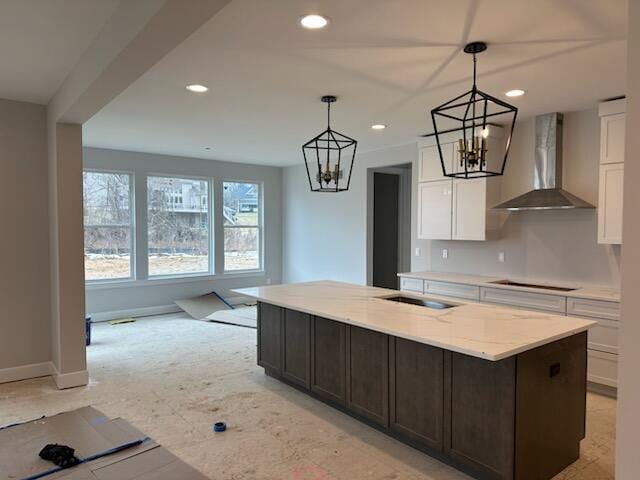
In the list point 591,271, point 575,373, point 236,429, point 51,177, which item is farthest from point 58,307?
point 591,271

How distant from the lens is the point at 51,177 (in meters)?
4.04

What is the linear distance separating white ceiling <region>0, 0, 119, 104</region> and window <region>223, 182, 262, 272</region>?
450 cm

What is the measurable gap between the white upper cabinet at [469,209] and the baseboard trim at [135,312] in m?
4.68

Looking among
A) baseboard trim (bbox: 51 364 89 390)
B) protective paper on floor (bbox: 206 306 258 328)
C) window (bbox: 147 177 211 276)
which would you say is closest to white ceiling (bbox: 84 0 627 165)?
window (bbox: 147 177 211 276)

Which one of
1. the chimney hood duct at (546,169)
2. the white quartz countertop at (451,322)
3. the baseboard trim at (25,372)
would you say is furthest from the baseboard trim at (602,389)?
the baseboard trim at (25,372)

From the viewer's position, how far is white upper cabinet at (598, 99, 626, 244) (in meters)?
3.78

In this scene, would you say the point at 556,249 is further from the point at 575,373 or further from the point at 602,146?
the point at 575,373

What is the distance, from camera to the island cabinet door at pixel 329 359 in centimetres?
330

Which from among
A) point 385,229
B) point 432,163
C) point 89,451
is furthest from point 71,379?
point 385,229

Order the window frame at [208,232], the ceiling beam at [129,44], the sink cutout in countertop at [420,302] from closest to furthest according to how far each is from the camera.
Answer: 1. the ceiling beam at [129,44]
2. the sink cutout in countertop at [420,302]
3. the window frame at [208,232]

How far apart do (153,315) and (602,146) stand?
6370 mm

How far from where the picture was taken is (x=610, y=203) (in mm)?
3863

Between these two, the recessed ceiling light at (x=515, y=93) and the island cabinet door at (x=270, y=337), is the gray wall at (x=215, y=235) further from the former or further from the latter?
the recessed ceiling light at (x=515, y=93)

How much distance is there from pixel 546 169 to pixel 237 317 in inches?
182
